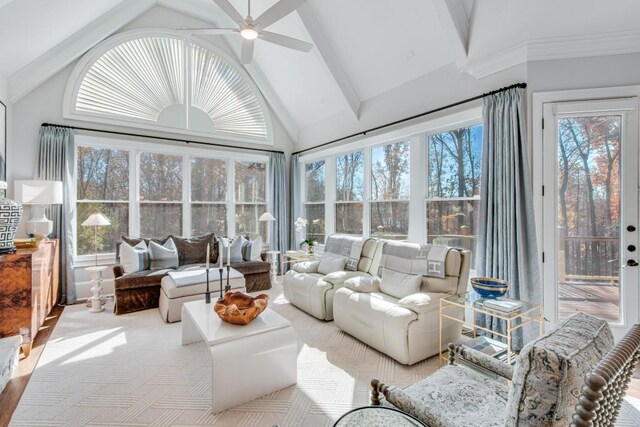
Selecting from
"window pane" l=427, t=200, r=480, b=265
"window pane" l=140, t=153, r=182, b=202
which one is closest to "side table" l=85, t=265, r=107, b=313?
"window pane" l=140, t=153, r=182, b=202

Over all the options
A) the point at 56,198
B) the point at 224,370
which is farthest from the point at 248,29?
the point at 56,198

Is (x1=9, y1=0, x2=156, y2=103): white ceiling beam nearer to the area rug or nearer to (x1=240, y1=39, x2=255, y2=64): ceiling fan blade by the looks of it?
(x1=240, y1=39, x2=255, y2=64): ceiling fan blade

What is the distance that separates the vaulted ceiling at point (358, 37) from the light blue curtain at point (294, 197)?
1066 millimetres

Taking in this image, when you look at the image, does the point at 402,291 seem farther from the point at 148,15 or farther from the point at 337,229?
the point at 148,15

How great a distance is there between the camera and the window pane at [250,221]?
6039mm

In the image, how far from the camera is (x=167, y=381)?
238 cm

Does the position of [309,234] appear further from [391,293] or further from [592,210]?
[592,210]

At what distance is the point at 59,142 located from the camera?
14.0ft

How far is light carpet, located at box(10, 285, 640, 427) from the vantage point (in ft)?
6.52

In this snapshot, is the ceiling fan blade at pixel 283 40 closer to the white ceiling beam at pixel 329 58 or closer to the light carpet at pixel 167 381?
the white ceiling beam at pixel 329 58

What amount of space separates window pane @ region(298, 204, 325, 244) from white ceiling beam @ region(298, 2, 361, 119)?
2.02 metres

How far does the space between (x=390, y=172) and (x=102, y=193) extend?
4.57 metres

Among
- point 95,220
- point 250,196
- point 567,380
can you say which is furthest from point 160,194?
point 567,380

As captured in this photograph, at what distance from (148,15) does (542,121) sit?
581 cm
